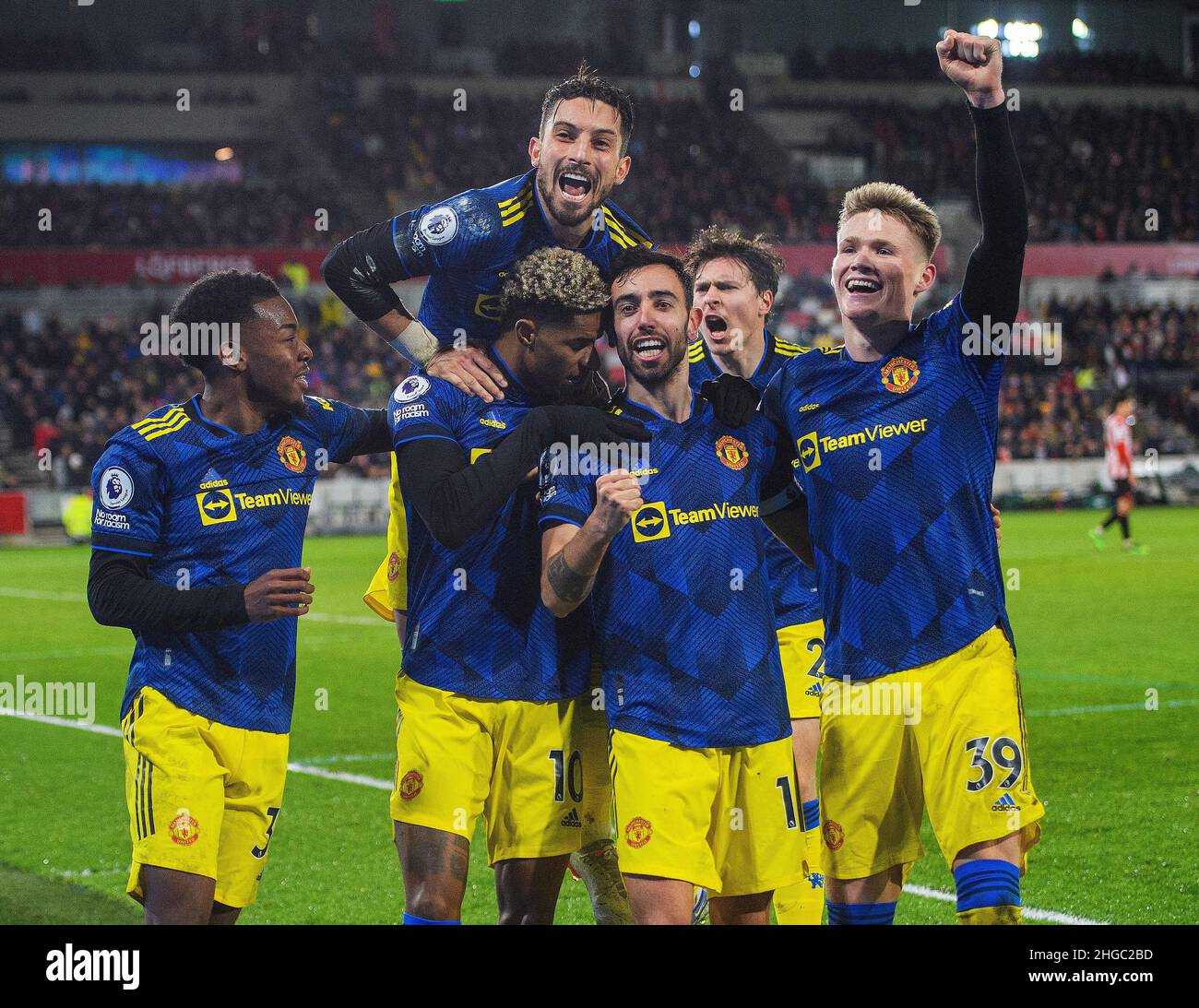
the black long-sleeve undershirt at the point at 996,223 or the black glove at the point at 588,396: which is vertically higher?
the black long-sleeve undershirt at the point at 996,223

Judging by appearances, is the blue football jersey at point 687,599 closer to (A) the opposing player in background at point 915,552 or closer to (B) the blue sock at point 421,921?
(A) the opposing player in background at point 915,552

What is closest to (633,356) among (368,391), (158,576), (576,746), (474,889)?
(576,746)

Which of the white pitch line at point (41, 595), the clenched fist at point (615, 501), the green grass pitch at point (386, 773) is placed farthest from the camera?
the white pitch line at point (41, 595)

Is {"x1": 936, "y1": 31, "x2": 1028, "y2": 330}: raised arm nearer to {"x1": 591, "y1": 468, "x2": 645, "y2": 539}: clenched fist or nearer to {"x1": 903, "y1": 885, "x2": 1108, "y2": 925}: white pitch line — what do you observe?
{"x1": 591, "y1": 468, "x2": 645, "y2": 539}: clenched fist

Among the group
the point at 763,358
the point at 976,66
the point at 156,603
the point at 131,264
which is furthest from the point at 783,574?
the point at 131,264

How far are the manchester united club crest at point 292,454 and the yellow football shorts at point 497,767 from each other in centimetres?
79

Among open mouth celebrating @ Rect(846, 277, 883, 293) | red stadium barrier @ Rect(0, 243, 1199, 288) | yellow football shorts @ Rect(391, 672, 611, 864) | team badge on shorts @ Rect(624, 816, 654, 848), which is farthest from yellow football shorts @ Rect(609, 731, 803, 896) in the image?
red stadium barrier @ Rect(0, 243, 1199, 288)

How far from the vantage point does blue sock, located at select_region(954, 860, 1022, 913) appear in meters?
4.08

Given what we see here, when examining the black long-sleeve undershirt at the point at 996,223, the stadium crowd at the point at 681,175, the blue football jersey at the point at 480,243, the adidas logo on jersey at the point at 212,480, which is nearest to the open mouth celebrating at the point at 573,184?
the blue football jersey at the point at 480,243

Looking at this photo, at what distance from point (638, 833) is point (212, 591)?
141 centimetres

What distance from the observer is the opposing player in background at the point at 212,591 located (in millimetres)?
4418

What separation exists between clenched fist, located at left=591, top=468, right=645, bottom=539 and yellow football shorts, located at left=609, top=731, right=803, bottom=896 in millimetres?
622
